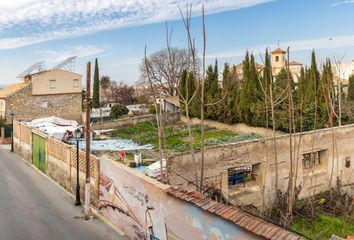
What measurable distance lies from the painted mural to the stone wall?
89.2 feet

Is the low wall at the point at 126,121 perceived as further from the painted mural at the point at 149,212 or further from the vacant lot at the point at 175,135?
the painted mural at the point at 149,212

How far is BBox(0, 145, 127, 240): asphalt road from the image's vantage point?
492 inches

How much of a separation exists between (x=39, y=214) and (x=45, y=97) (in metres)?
27.4

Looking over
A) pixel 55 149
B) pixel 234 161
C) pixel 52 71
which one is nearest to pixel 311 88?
pixel 234 161

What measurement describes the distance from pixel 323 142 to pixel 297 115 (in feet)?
37.1

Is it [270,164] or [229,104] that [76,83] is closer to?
[229,104]

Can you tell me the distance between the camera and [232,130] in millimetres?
35406

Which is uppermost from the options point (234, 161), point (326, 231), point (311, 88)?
point (311, 88)

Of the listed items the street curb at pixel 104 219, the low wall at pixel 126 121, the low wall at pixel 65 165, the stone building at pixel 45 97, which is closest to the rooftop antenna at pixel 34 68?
the stone building at pixel 45 97

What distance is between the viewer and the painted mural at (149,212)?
26.9ft

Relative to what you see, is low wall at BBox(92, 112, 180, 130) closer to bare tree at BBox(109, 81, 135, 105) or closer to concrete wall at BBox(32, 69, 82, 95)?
concrete wall at BBox(32, 69, 82, 95)

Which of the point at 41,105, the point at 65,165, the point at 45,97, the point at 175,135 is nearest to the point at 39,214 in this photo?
the point at 65,165

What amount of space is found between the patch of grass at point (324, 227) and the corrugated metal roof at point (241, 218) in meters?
8.34

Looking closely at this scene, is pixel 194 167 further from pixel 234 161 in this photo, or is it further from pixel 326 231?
pixel 326 231
